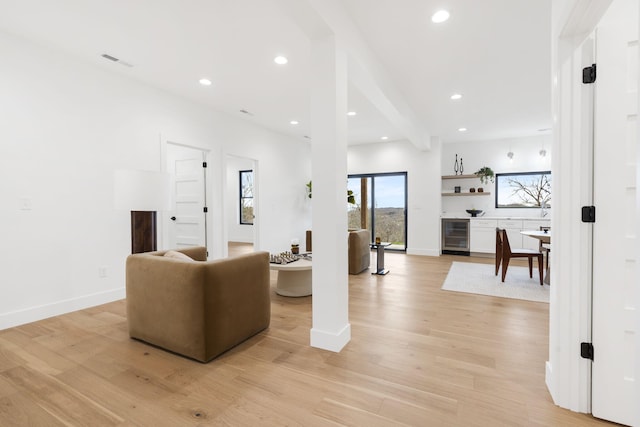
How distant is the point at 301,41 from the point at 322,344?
2.77 m

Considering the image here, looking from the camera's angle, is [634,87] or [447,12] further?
[447,12]

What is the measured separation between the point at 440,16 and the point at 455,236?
→ 558 centimetres

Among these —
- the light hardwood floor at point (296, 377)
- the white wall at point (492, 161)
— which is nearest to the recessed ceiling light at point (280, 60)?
the light hardwood floor at point (296, 377)

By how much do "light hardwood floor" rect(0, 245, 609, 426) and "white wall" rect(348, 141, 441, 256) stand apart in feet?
13.2

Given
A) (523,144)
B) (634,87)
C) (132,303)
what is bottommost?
(132,303)

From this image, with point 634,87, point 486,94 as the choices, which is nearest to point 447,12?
point 634,87

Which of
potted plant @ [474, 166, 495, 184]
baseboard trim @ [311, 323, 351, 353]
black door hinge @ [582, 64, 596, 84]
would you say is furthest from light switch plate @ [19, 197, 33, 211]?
potted plant @ [474, 166, 495, 184]

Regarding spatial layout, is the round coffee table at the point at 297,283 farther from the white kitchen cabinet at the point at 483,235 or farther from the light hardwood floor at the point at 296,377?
the white kitchen cabinet at the point at 483,235

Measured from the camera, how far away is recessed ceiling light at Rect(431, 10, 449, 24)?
253cm

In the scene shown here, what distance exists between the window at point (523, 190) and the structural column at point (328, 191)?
20.5ft

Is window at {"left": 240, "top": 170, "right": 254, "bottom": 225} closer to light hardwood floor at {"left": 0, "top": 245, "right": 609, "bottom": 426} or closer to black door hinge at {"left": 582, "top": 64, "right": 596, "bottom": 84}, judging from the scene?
light hardwood floor at {"left": 0, "top": 245, "right": 609, "bottom": 426}

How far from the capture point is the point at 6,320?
9.33 feet

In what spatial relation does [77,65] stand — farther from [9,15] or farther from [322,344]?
[322,344]

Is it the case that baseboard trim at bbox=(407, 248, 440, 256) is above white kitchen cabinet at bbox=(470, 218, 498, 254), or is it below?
below
